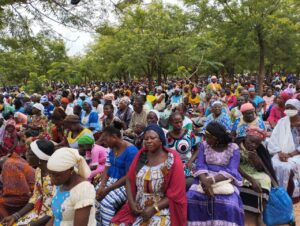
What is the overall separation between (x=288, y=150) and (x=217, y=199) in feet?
7.59

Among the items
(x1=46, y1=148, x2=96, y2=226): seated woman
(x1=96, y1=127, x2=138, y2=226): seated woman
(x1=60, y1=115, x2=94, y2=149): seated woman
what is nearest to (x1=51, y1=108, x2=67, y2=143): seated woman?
(x1=60, y1=115, x2=94, y2=149): seated woman

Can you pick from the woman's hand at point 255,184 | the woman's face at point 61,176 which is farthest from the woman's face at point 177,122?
the woman's face at point 61,176

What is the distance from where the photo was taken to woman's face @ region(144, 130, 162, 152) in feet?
11.5

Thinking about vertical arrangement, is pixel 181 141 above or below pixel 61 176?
below

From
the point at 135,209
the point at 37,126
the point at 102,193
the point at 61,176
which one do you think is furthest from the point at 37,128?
the point at 61,176

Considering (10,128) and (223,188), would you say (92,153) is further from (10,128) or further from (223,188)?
(10,128)

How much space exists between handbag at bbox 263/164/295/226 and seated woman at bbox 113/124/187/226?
141 centimetres

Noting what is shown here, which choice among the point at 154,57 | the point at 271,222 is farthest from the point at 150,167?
the point at 154,57

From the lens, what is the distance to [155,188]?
3.42m

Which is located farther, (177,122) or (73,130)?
(73,130)

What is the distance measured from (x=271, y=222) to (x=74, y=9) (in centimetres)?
461

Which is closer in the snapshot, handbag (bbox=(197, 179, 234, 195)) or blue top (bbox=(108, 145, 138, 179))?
handbag (bbox=(197, 179, 234, 195))

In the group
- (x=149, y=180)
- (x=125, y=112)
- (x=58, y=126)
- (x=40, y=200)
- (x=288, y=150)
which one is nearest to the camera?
(x=149, y=180)

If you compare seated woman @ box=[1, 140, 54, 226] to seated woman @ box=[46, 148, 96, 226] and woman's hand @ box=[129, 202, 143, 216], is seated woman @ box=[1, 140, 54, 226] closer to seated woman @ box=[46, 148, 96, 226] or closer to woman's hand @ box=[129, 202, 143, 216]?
seated woman @ box=[46, 148, 96, 226]
